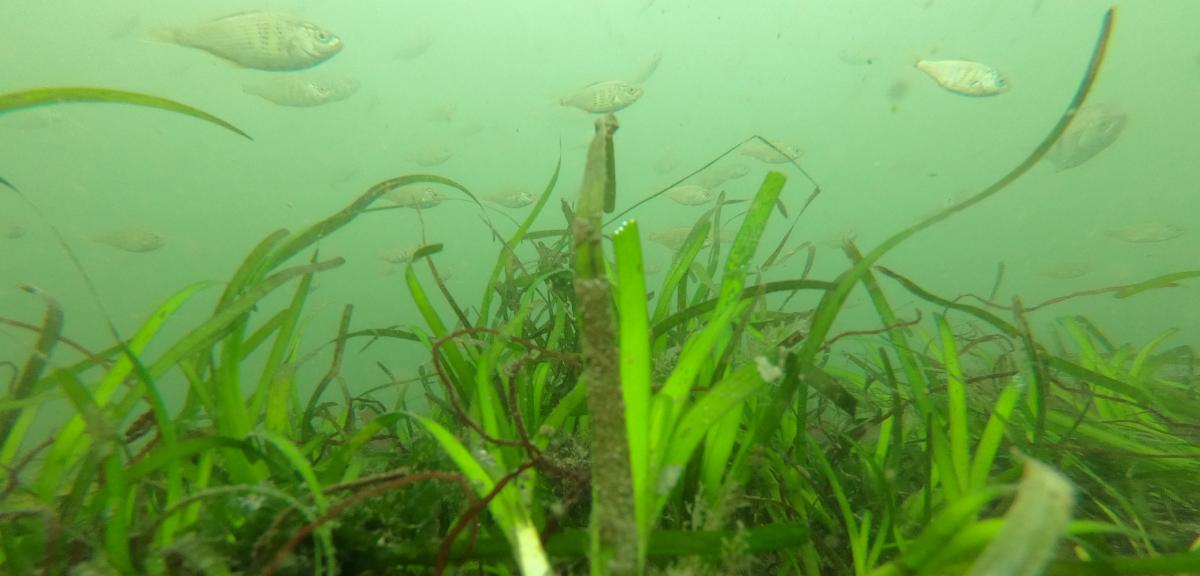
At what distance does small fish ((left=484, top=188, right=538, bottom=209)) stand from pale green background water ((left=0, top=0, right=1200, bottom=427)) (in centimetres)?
2073

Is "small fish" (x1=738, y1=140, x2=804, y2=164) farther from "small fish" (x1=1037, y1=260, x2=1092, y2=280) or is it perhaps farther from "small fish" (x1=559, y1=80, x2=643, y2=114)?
"small fish" (x1=1037, y1=260, x2=1092, y2=280)

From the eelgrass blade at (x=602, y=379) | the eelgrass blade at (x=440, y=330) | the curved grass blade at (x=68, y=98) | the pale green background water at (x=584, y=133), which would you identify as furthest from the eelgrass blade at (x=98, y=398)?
the pale green background water at (x=584, y=133)

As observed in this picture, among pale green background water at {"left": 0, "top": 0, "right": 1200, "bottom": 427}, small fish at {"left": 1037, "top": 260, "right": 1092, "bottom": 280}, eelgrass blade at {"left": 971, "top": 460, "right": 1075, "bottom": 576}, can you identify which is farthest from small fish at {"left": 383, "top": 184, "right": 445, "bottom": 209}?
pale green background water at {"left": 0, "top": 0, "right": 1200, "bottom": 427}

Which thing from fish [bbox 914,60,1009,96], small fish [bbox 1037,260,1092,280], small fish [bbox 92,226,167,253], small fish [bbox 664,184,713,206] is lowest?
small fish [bbox 92,226,167,253]

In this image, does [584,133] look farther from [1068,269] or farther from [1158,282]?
[1158,282]

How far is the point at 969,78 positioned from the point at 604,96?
4.50 metres

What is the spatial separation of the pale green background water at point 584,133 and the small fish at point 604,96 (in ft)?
72.9

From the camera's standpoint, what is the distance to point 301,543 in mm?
986

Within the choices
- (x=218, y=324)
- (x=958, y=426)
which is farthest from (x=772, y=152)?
(x=218, y=324)

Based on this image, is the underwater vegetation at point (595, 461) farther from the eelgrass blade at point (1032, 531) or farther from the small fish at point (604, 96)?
the small fish at point (604, 96)

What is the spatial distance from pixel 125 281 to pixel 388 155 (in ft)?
72.3

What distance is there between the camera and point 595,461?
77cm

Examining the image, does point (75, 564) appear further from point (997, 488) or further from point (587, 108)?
point (587, 108)

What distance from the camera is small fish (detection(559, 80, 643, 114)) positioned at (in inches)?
294
